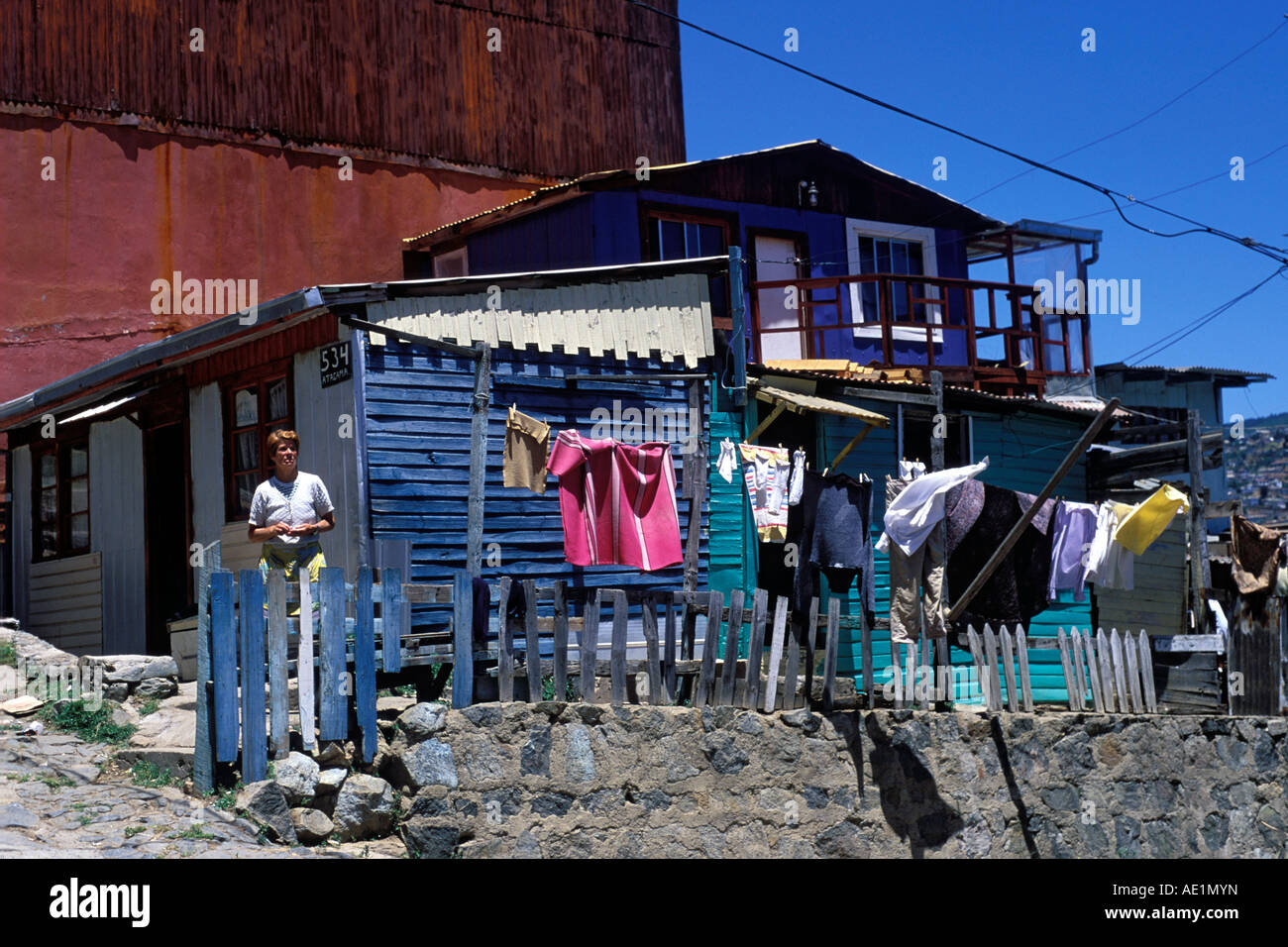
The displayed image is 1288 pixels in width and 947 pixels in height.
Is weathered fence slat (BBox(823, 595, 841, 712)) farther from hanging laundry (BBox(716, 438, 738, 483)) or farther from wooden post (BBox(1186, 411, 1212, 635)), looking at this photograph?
wooden post (BBox(1186, 411, 1212, 635))

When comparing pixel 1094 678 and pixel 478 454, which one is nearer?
pixel 478 454

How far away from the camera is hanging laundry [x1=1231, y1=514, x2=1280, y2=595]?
1552cm

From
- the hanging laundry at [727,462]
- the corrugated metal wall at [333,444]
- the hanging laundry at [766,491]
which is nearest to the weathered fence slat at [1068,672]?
the hanging laundry at [766,491]

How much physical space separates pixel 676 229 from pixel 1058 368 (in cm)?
632

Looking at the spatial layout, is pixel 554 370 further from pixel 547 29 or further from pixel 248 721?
pixel 547 29

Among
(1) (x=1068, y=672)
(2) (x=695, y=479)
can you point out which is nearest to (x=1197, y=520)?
(1) (x=1068, y=672)

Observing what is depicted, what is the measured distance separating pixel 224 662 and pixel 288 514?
6.14 ft

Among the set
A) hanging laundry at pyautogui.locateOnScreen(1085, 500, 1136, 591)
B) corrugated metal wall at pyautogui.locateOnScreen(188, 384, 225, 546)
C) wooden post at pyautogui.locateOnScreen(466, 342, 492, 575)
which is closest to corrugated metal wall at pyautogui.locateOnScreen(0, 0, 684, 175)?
corrugated metal wall at pyautogui.locateOnScreen(188, 384, 225, 546)

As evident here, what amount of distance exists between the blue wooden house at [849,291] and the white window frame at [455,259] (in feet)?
0.15

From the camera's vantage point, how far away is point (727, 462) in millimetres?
13195

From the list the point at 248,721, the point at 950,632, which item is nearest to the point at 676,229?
the point at 950,632

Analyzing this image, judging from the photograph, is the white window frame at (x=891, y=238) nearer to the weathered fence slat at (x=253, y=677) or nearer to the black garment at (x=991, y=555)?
the black garment at (x=991, y=555)

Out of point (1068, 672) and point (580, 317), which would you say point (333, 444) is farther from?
point (1068, 672)

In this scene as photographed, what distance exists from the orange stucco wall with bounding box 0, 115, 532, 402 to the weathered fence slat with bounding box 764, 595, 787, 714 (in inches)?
456
